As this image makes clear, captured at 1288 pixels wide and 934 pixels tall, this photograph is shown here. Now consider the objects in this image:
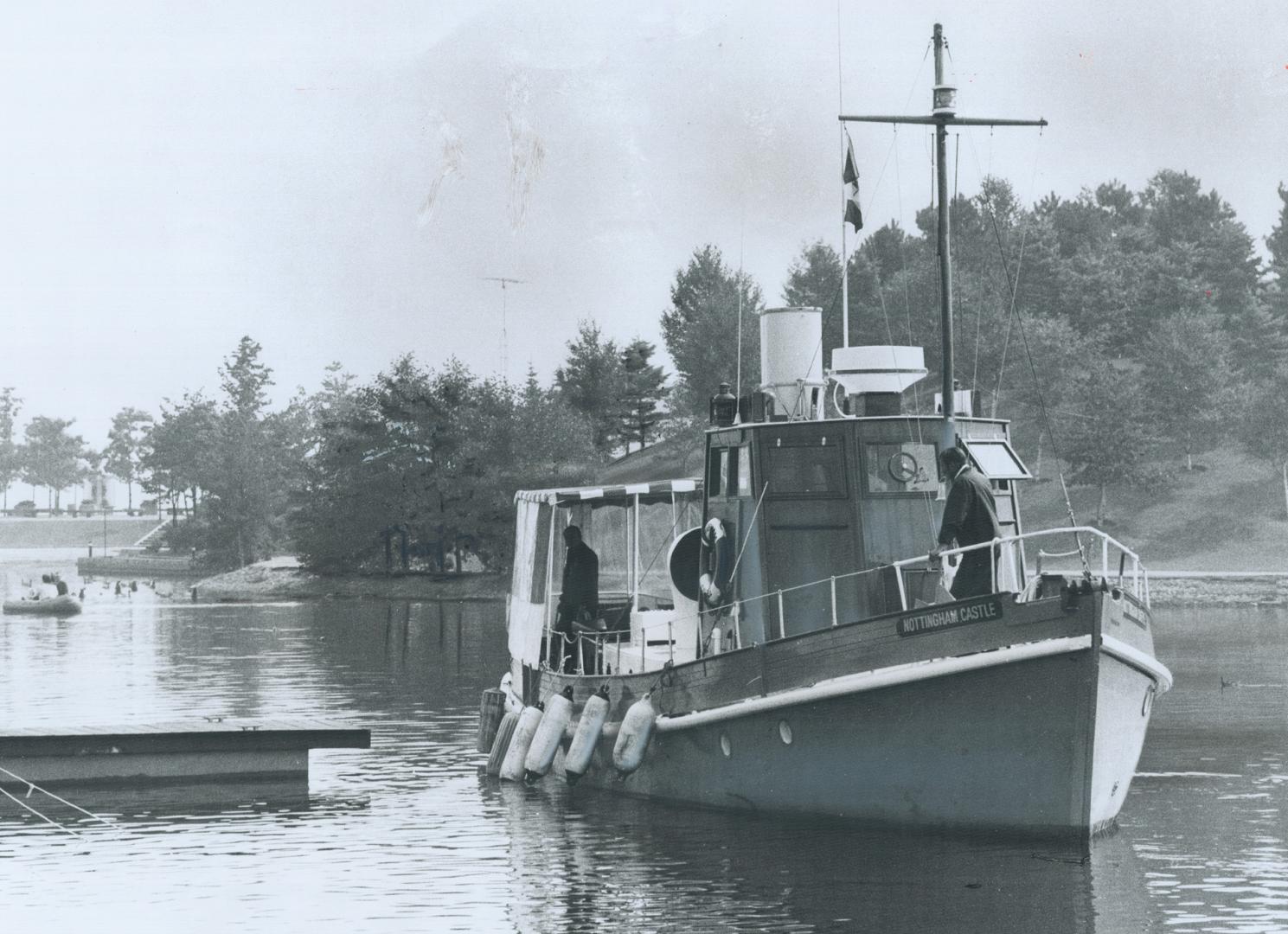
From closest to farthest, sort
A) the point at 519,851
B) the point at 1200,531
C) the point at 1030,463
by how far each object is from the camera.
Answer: the point at 519,851 → the point at 1200,531 → the point at 1030,463

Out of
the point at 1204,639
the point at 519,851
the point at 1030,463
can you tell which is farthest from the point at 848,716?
the point at 1030,463

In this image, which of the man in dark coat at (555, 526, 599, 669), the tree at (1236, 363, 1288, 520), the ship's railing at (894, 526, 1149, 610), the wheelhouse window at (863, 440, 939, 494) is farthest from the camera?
the tree at (1236, 363, 1288, 520)

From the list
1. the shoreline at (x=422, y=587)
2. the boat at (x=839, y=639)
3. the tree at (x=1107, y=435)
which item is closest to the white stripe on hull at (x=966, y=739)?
A: the boat at (x=839, y=639)

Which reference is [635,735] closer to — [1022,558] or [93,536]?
[1022,558]

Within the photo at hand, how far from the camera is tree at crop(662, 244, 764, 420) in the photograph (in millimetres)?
104312

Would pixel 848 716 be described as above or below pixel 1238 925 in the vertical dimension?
above

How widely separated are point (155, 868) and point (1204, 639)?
128ft

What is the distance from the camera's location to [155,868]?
60.5 feet

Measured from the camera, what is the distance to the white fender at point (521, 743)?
76.1 ft

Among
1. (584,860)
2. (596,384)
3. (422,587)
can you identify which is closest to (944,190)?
(584,860)

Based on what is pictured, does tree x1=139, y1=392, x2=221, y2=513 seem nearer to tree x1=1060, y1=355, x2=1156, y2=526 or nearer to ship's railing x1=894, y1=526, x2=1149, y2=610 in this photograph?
tree x1=1060, y1=355, x2=1156, y2=526

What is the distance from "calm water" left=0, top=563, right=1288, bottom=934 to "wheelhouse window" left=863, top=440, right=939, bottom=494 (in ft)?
12.8

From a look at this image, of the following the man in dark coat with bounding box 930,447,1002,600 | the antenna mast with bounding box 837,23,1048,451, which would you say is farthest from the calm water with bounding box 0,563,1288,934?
the antenna mast with bounding box 837,23,1048,451

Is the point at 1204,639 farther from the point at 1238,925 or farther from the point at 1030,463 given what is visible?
the point at 1030,463
